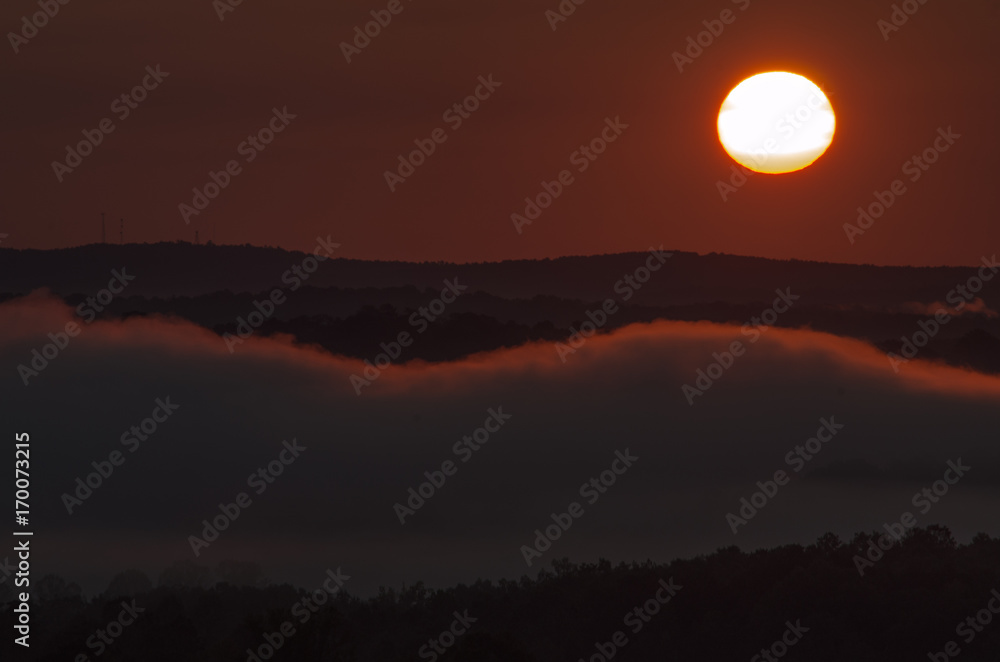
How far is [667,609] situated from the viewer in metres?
93.1

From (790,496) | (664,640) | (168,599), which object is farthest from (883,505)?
(168,599)

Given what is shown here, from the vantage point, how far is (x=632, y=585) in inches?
3999


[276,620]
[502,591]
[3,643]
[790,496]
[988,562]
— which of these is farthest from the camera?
[790,496]

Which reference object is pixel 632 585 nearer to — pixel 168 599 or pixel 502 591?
pixel 502 591

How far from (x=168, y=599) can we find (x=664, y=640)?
29.2 metres

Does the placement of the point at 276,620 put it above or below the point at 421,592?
below

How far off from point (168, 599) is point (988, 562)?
1957 inches

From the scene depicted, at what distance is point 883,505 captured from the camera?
544 feet

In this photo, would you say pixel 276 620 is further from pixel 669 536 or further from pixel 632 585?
pixel 669 536

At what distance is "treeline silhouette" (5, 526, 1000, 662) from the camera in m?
79.9

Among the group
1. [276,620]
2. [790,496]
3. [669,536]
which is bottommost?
[276,620]

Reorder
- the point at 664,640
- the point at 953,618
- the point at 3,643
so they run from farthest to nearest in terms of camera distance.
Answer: the point at 664,640, the point at 953,618, the point at 3,643

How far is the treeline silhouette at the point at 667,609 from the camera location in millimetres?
79938

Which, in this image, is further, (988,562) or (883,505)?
(883,505)
